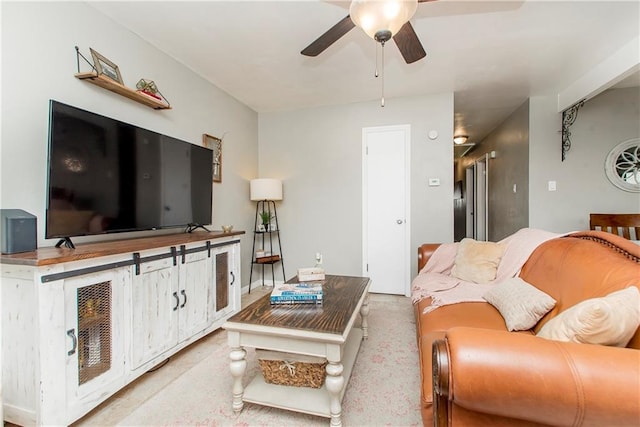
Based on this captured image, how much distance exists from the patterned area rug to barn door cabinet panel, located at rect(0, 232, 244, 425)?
240 millimetres

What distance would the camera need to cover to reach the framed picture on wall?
3049 millimetres

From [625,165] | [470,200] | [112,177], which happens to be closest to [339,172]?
[112,177]

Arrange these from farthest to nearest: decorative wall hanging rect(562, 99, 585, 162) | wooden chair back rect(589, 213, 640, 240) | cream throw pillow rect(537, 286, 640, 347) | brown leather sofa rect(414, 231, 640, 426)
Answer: decorative wall hanging rect(562, 99, 585, 162) → wooden chair back rect(589, 213, 640, 240) → cream throw pillow rect(537, 286, 640, 347) → brown leather sofa rect(414, 231, 640, 426)

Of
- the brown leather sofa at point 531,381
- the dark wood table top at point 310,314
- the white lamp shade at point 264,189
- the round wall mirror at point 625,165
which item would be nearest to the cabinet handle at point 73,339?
the dark wood table top at point 310,314

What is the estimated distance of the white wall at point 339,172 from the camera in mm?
3420

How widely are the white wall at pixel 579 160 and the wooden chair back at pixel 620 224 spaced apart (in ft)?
1.80

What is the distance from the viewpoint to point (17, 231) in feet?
4.43

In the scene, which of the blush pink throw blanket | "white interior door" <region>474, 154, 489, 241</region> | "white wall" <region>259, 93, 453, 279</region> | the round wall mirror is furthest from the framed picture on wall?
"white interior door" <region>474, 154, 489, 241</region>

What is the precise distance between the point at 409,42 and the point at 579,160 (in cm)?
304

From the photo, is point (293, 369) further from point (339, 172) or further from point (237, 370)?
point (339, 172)

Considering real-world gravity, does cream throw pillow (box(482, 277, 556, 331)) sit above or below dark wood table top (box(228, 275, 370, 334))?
above

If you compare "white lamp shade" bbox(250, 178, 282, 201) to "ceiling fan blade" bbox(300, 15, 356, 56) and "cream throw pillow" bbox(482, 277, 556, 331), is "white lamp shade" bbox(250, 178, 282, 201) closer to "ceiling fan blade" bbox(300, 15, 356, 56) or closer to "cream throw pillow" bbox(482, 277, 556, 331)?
Answer: "ceiling fan blade" bbox(300, 15, 356, 56)

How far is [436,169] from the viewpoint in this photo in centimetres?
342

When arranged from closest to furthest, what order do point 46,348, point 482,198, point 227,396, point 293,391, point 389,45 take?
point 46,348
point 293,391
point 227,396
point 389,45
point 482,198
